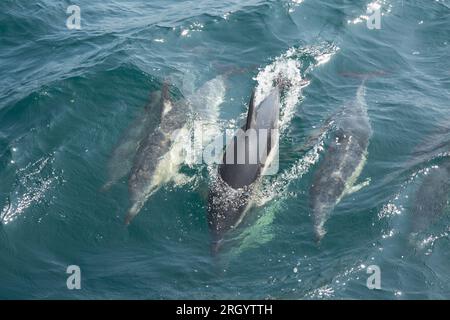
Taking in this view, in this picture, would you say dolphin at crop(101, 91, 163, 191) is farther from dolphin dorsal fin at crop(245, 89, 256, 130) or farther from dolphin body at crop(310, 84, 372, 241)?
dolphin body at crop(310, 84, 372, 241)

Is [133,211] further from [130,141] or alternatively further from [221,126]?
[221,126]

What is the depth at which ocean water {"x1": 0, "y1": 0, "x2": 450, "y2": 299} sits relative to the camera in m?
13.6

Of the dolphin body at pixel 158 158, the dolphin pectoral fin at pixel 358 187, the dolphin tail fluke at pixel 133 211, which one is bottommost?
the dolphin tail fluke at pixel 133 211

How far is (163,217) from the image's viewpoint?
605 inches

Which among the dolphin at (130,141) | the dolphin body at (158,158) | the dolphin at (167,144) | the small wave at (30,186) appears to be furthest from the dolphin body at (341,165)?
the small wave at (30,186)

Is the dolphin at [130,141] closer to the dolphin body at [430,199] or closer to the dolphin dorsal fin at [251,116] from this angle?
the dolphin dorsal fin at [251,116]

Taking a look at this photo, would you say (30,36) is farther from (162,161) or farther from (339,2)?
(339,2)

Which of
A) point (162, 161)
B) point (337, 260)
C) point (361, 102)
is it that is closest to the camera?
point (337, 260)

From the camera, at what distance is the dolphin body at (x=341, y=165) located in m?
15.4

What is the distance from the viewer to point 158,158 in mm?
16922

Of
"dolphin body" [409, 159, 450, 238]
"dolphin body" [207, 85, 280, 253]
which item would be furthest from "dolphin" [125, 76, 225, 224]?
"dolphin body" [409, 159, 450, 238]

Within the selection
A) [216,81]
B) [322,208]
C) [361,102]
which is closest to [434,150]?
[361,102]

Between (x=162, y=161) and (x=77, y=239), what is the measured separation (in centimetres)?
378

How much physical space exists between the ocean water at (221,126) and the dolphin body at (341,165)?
292 millimetres
